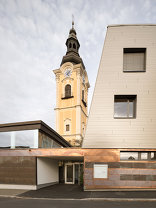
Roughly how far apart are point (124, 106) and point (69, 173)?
382 inches

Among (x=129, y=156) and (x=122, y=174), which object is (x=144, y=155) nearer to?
(x=129, y=156)

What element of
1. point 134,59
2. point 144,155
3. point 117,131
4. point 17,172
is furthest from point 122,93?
point 17,172

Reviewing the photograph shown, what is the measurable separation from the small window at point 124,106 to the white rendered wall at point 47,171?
7.42 m

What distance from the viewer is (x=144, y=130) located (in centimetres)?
909

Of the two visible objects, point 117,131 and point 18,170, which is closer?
point 117,131

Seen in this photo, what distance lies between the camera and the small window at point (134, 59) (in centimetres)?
983

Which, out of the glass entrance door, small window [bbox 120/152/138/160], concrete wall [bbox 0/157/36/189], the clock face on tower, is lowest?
the glass entrance door

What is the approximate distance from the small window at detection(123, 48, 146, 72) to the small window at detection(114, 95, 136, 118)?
2.23 meters

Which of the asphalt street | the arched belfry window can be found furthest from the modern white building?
the arched belfry window

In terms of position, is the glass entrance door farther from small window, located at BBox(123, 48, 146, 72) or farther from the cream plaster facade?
the cream plaster facade

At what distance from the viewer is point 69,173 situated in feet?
44.8

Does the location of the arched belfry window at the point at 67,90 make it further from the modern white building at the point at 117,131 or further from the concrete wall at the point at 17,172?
the concrete wall at the point at 17,172

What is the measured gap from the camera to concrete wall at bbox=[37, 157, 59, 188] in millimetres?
10203

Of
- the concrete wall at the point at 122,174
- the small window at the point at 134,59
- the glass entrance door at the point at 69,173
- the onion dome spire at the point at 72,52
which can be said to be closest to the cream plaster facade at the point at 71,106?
the onion dome spire at the point at 72,52
